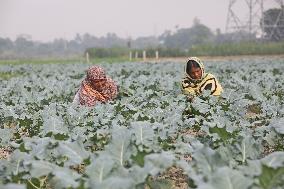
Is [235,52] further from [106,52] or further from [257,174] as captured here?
[257,174]

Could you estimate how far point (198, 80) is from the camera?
794 centimetres

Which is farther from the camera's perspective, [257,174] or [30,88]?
[30,88]

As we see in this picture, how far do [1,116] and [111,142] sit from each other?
368 cm

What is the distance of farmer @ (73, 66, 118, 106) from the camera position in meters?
8.14

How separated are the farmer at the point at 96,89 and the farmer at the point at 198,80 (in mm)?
1352

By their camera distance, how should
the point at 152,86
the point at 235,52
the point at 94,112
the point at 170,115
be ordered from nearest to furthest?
the point at 170,115, the point at 94,112, the point at 152,86, the point at 235,52

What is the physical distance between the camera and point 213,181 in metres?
2.41

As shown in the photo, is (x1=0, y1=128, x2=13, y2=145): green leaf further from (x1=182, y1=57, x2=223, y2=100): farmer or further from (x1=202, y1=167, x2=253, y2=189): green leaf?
(x1=182, y1=57, x2=223, y2=100): farmer

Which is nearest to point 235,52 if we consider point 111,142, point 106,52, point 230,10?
point 230,10

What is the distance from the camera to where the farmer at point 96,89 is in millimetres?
8141

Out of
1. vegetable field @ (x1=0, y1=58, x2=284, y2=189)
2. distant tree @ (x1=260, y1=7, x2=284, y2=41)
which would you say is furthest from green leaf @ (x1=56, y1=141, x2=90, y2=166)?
distant tree @ (x1=260, y1=7, x2=284, y2=41)

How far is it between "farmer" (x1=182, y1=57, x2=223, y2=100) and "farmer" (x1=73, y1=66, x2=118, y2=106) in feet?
4.43

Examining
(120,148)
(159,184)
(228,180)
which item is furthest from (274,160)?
(120,148)

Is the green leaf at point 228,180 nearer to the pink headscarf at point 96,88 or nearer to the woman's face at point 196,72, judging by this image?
the woman's face at point 196,72
